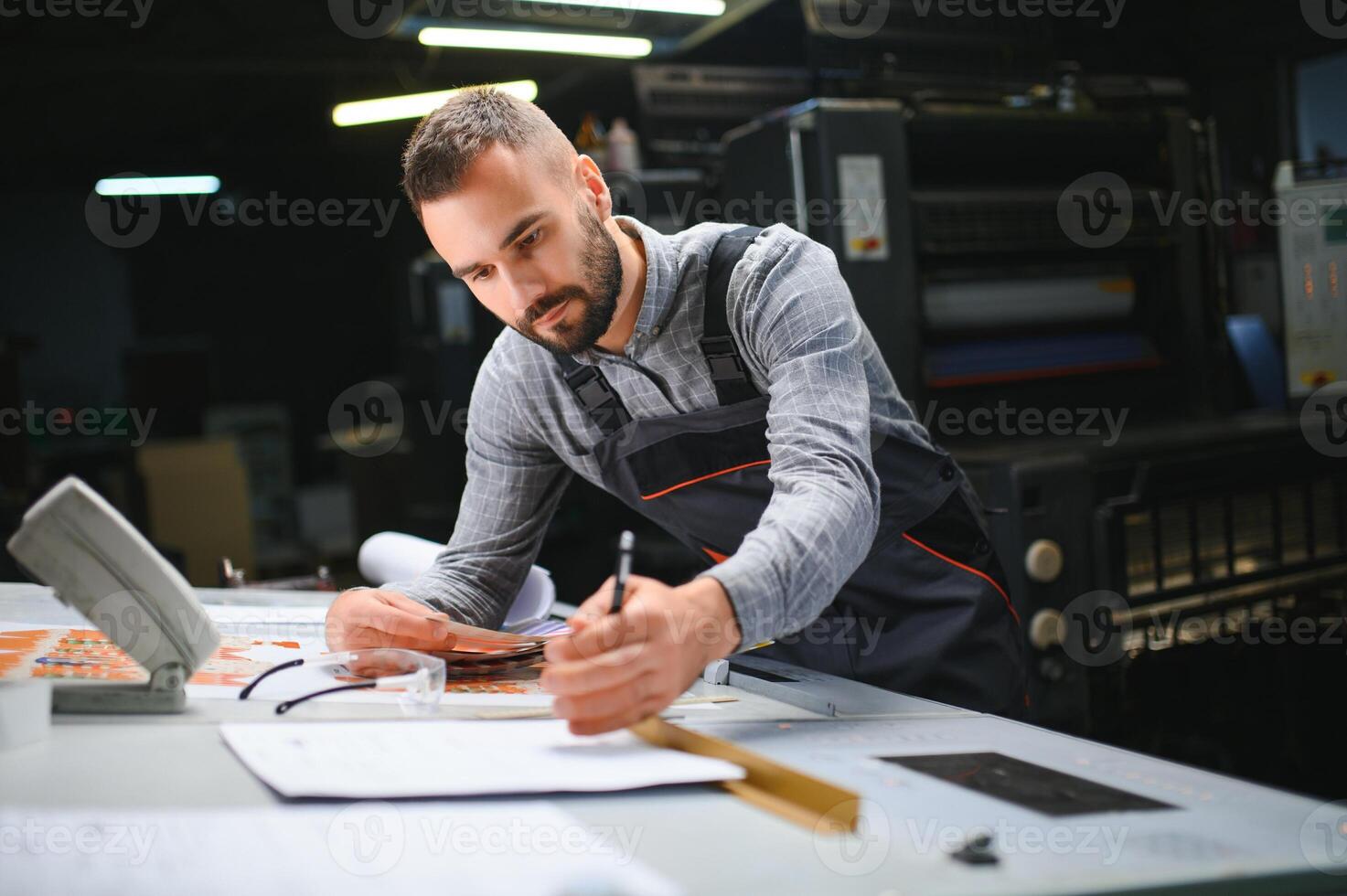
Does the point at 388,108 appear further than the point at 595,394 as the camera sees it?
Yes

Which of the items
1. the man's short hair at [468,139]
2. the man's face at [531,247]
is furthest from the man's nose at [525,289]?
the man's short hair at [468,139]

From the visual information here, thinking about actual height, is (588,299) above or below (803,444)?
above

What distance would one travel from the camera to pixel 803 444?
4.25ft

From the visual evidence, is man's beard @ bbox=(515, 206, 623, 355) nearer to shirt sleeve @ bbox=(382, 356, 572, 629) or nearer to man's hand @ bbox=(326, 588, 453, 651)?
shirt sleeve @ bbox=(382, 356, 572, 629)

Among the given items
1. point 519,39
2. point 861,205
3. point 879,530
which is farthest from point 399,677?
point 519,39

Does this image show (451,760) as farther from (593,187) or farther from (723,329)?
(593,187)

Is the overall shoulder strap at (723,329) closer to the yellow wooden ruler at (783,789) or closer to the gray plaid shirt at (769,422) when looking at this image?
the gray plaid shirt at (769,422)

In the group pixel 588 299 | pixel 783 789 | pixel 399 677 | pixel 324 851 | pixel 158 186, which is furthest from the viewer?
pixel 158 186

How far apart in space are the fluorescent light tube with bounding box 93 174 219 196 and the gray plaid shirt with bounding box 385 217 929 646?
10.0 metres

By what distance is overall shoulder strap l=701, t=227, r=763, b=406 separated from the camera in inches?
60.3

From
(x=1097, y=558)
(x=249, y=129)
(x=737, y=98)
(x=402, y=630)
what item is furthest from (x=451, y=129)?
(x=249, y=129)

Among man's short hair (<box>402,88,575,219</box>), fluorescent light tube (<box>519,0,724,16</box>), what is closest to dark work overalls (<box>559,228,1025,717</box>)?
man's short hair (<box>402,88,575,219</box>)

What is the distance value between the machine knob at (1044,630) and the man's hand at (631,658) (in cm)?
141

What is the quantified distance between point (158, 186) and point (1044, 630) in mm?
10705
